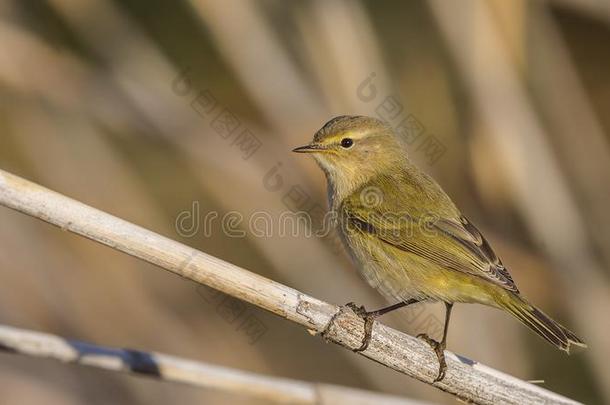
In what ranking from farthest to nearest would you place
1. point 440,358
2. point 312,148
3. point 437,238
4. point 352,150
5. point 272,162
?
1. point 272,162
2. point 352,150
3. point 312,148
4. point 437,238
5. point 440,358

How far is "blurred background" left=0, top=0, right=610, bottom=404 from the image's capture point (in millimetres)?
4402

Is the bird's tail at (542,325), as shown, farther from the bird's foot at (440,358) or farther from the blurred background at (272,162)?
the blurred background at (272,162)

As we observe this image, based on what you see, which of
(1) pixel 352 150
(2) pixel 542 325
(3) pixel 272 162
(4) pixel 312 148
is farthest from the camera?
(3) pixel 272 162

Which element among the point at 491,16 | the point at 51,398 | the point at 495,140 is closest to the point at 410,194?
the point at 495,140

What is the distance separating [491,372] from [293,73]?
2.29 meters

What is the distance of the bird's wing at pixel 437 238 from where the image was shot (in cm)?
338

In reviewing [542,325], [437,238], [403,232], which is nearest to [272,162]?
[403,232]

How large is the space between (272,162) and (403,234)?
128 centimetres

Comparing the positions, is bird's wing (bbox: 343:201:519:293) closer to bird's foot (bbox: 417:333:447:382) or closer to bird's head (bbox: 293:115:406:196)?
bird's head (bbox: 293:115:406:196)

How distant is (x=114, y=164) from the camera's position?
474cm

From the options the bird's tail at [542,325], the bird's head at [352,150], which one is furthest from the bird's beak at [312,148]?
the bird's tail at [542,325]

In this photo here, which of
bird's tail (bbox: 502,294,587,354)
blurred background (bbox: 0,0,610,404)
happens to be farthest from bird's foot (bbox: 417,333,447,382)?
blurred background (bbox: 0,0,610,404)

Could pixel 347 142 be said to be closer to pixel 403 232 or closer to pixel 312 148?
pixel 312 148

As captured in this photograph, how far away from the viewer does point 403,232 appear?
140 inches
